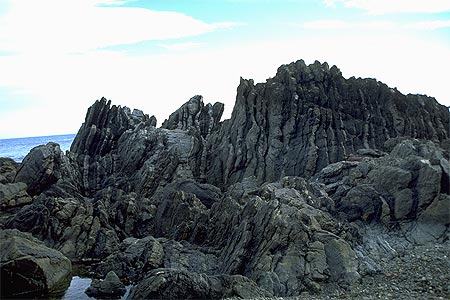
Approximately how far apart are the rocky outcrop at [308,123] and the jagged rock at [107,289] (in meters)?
29.5

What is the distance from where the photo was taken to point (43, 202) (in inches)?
1730

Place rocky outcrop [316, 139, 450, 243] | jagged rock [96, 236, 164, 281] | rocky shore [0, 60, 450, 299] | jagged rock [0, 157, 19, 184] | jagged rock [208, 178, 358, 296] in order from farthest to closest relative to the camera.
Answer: jagged rock [0, 157, 19, 184] < rocky outcrop [316, 139, 450, 243] < jagged rock [96, 236, 164, 281] < rocky shore [0, 60, 450, 299] < jagged rock [208, 178, 358, 296]

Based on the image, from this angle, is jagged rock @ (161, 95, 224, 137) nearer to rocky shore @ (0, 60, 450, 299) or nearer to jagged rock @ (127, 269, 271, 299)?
rocky shore @ (0, 60, 450, 299)

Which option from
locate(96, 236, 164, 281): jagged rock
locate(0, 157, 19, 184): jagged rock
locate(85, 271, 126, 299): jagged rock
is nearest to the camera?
locate(85, 271, 126, 299): jagged rock

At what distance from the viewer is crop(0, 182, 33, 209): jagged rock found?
49.4 m

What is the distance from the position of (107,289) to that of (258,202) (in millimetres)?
12831

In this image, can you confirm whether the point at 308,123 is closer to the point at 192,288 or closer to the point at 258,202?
the point at 258,202

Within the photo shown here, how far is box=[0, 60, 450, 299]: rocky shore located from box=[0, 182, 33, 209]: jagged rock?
5.8 inches

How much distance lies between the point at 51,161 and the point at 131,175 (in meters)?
10.8

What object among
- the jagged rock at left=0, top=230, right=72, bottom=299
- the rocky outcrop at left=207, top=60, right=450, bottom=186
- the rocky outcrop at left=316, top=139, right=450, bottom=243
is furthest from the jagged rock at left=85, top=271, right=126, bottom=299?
the rocky outcrop at left=207, top=60, right=450, bottom=186

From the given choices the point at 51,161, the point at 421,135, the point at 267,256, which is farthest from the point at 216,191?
the point at 421,135

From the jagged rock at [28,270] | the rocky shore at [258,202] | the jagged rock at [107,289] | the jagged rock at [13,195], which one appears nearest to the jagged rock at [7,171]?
the rocky shore at [258,202]

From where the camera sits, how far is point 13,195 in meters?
50.7

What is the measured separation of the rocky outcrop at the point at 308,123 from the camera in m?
58.8
